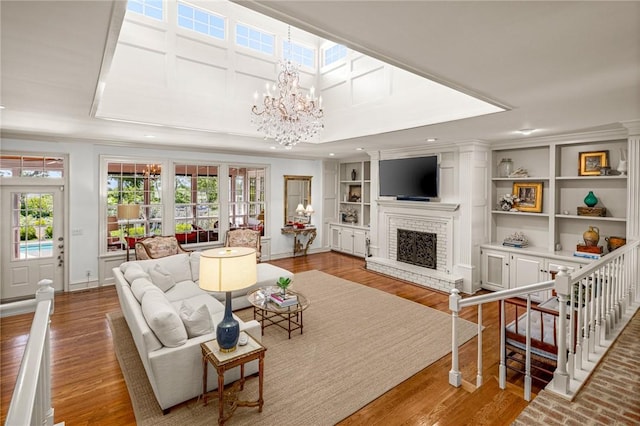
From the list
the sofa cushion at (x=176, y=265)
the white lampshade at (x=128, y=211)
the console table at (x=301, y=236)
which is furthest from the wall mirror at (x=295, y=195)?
the sofa cushion at (x=176, y=265)

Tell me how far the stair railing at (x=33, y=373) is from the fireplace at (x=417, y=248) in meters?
5.84

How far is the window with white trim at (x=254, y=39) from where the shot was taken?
496cm

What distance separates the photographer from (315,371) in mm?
3229

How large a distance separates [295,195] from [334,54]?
13.1ft

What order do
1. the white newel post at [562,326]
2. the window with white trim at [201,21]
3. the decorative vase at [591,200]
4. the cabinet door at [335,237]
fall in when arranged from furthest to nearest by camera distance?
the cabinet door at [335,237]
the decorative vase at [591,200]
the window with white trim at [201,21]
the white newel post at [562,326]

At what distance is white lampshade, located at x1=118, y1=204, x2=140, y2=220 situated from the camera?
5.70m

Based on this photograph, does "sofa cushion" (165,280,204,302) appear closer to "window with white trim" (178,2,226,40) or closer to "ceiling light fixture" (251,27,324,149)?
"ceiling light fixture" (251,27,324,149)

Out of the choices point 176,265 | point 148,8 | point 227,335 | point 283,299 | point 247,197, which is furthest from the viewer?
point 247,197

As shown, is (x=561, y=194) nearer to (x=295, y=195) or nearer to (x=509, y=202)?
(x=509, y=202)

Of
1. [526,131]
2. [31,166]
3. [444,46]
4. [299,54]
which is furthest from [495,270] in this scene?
[31,166]

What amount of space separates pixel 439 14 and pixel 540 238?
5.26m

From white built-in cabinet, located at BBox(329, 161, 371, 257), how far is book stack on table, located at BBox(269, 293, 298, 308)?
4.39 meters

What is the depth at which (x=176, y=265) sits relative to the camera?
4.95m

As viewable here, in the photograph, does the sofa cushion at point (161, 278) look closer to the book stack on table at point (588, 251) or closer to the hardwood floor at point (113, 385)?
the hardwood floor at point (113, 385)
